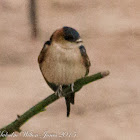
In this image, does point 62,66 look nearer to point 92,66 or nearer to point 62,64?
point 62,64

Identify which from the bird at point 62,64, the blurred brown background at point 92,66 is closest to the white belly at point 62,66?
the bird at point 62,64

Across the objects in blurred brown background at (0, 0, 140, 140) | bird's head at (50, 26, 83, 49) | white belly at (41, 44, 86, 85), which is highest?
bird's head at (50, 26, 83, 49)

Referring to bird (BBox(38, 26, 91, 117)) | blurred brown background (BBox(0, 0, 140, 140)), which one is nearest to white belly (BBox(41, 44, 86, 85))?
bird (BBox(38, 26, 91, 117))

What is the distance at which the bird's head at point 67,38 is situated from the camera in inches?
33.2

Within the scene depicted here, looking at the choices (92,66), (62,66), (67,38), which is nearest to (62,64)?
(62,66)

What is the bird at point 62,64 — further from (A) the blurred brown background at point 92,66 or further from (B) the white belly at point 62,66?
(A) the blurred brown background at point 92,66

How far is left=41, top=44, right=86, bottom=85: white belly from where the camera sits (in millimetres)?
1152

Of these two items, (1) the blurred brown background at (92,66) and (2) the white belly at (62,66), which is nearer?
(2) the white belly at (62,66)

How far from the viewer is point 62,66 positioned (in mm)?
1172

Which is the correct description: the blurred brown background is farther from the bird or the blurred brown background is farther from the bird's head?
the bird's head

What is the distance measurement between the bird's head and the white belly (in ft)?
0.16

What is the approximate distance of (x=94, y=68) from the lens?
3.78 meters

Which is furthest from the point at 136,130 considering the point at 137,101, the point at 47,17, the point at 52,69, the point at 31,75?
the point at 52,69

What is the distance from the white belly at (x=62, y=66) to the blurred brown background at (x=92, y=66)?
222 cm
